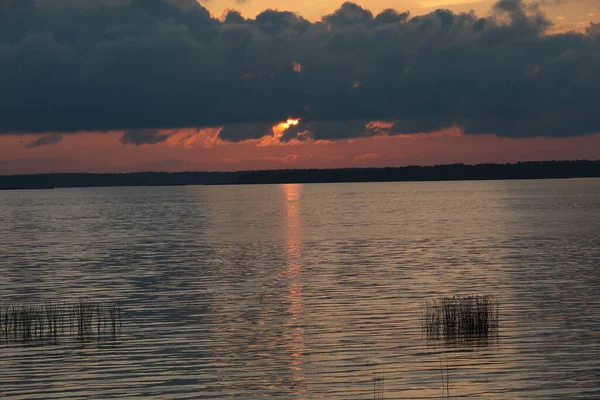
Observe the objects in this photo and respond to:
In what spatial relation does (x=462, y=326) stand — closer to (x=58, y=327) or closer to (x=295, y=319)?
(x=295, y=319)

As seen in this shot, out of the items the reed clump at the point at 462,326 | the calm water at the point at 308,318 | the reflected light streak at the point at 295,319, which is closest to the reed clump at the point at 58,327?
the calm water at the point at 308,318

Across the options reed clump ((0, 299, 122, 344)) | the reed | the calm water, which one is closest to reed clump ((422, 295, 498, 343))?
the calm water

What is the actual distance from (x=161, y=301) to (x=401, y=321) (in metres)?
13.7

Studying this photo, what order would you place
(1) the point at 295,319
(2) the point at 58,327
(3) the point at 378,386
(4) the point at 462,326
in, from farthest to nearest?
(1) the point at 295,319 → (2) the point at 58,327 → (4) the point at 462,326 → (3) the point at 378,386

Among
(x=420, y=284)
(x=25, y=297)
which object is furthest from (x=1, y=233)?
(x=420, y=284)

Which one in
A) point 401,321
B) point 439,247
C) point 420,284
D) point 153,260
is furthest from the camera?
point 439,247

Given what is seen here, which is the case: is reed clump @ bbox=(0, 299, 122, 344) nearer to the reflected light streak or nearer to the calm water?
the calm water

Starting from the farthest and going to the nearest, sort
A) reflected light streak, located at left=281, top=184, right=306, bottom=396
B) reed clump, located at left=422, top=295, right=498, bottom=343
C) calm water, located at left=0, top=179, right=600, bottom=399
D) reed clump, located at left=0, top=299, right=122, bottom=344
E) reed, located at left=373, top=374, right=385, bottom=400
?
reed clump, located at left=0, top=299, right=122, bottom=344 → reed clump, located at left=422, top=295, right=498, bottom=343 → reflected light streak, located at left=281, top=184, right=306, bottom=396 → calm water, located at left=0, top=179, right=600, bottom=399 → reed, located at left=373, top=374, right=385, bottom=400

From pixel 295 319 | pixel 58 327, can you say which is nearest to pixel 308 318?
pixel 295 319

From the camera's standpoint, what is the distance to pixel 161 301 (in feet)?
145

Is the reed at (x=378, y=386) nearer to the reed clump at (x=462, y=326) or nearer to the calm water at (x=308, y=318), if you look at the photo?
the calm water at (x=308, y=318)

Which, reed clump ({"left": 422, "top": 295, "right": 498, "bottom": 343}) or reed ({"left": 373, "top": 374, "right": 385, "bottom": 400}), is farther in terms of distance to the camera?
reed clump ({"left": 422, "top": 295, "right": 498, "bottom": 343})

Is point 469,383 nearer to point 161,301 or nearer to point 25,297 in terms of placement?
point 161,301

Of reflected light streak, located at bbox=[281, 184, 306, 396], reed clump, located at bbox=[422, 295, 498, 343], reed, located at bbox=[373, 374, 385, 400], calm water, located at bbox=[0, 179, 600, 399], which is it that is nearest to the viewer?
reed, located at bbox=[373, 374, 385, 400]
